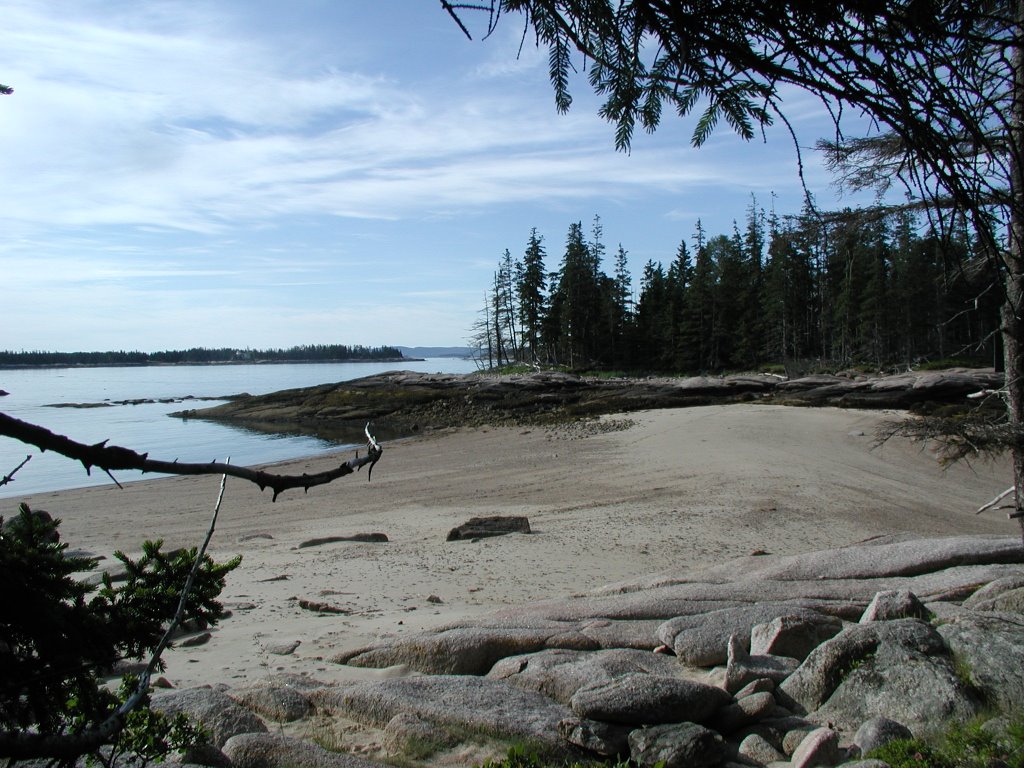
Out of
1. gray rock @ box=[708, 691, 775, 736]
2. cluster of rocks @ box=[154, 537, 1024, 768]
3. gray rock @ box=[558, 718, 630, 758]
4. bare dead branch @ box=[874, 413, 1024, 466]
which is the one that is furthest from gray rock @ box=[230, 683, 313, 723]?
bare dead branch @ box=[874, 413, 1024, 466]

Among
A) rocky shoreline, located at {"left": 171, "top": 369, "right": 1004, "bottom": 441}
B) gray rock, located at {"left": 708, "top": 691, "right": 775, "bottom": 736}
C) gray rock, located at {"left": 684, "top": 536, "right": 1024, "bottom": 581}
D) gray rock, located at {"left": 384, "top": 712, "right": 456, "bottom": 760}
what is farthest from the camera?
rocky shoreline, located at {"left": 171, "top": 369, "right": 1004, "bottom": 441}

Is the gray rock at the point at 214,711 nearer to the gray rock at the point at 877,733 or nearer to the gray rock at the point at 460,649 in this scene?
the gray rock at the point at 460,649

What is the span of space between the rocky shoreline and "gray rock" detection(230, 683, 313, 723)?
945 inches

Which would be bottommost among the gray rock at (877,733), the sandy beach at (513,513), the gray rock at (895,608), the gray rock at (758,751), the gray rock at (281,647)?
the sandy beach at (513,513)

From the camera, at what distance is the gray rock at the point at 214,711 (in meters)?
3.72

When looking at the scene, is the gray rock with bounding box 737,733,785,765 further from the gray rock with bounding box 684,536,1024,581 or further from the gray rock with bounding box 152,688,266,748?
the gray rock with bounding box 684,536,1024,581

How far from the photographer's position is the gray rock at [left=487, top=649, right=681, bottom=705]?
4.35 m

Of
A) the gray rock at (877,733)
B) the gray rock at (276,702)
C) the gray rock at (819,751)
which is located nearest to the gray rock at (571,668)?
the gray rock at (819,751)

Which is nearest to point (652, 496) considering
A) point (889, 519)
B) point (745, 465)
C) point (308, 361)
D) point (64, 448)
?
point (745, 465)

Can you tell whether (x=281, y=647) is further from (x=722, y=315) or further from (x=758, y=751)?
(x=722, y=315)

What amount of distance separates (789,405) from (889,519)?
17.6 meters

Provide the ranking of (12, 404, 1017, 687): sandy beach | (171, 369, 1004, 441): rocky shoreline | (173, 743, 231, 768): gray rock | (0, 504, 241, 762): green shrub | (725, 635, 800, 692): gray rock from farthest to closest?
(171, 369, 1004, 441): rocky shoreline, (12, 404, 1017, 687): sandy beach, (725, 635, 800, 692): gray rock, (173, 743, 231, 768): gray rock, (0, 504, 241, 762): green shrub

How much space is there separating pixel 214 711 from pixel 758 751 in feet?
8.66

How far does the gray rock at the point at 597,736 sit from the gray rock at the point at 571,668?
0.37 metres
